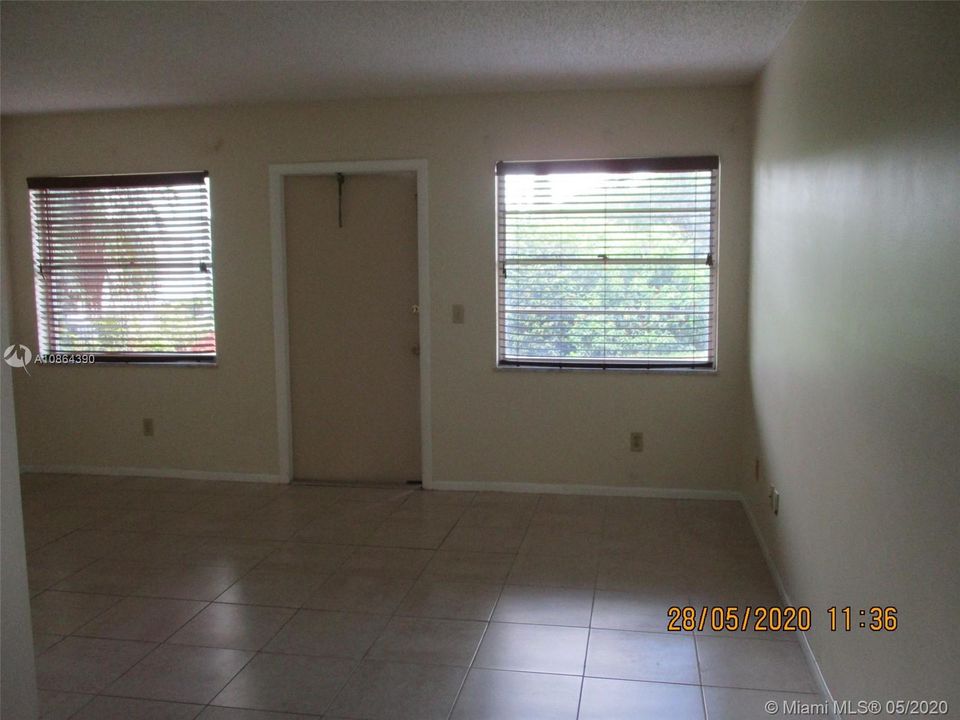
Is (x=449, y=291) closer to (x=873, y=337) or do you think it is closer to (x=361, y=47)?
(x=361, y=47)

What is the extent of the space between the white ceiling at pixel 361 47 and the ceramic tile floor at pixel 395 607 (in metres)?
2.34

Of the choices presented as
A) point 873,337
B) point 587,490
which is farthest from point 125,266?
point 873,337

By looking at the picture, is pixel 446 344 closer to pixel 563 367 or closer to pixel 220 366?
pixel 563 367

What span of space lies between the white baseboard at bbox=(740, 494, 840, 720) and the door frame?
189 cm

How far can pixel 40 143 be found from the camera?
16.4 feet

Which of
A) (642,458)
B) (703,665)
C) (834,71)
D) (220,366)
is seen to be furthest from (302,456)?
(834,71)

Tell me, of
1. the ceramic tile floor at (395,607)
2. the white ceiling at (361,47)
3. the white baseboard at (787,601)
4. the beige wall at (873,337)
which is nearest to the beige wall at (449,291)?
the white ceiling at (361,47)

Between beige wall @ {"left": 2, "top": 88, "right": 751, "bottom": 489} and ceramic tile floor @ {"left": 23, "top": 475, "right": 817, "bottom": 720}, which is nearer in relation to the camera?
ceramic tile floor @ {"left": 23, "top": 475, "right": 817, "bottom": 720}

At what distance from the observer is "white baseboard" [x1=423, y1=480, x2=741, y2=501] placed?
447 cm

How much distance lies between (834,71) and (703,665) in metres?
1.96

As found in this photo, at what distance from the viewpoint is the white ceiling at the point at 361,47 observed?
303 centimetres

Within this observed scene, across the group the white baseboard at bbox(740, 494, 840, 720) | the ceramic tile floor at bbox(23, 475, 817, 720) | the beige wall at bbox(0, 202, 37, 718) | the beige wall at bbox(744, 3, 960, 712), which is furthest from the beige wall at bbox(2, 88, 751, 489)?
the beige wall at bbox(0, 202, 37, 718)

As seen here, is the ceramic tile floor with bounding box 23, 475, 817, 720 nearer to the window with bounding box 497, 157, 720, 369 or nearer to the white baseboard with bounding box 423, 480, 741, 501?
the white baseboard with bounding box 423, 480, 741, 501

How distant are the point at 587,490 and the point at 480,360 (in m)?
1.01
